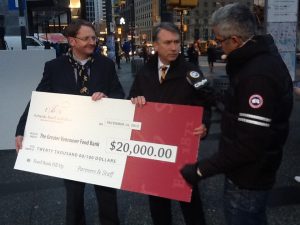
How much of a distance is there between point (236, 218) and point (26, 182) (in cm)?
368

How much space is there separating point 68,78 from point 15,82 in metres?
3.74

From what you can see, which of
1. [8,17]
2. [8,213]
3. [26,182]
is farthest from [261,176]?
[8,17]

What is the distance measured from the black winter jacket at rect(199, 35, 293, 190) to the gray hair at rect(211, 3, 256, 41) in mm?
57

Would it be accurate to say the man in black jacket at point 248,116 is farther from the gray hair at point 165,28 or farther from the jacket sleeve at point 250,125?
the gray hair at point 165,28

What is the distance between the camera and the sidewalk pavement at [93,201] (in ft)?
13.8

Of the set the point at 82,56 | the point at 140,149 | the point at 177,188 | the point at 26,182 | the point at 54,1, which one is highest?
the point at 54,1

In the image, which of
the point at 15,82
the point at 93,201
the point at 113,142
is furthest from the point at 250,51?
the point at 15,82

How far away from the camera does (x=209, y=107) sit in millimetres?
3275

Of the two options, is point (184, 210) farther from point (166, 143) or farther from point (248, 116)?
point (248, 116)

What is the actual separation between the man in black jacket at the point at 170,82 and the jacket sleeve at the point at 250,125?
96cm

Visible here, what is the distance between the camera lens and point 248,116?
6.88ft

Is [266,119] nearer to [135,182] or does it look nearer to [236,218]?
[236,218]

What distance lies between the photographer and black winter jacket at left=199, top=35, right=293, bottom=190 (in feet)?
6.82

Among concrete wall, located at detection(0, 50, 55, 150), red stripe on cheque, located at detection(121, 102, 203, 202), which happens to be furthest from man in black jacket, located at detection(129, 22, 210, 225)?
concrete wall, located at detection(0, 50, 55, 150)
